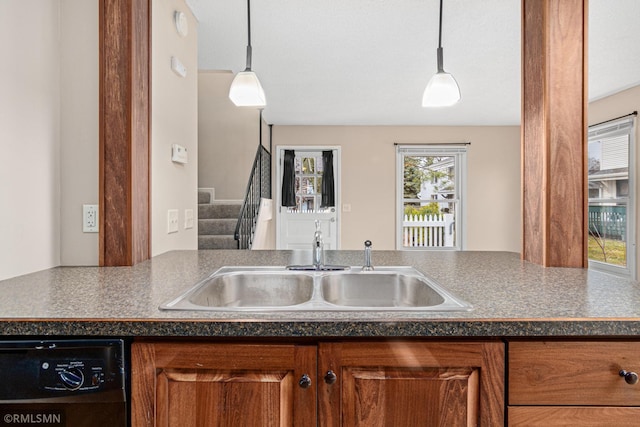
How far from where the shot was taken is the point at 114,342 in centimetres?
89

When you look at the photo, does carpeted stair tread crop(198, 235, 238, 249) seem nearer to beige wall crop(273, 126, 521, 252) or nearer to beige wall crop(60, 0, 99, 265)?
beige wall crop(273, 126, 521, 252)

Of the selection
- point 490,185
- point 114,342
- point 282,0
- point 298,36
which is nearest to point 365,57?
point 298,36

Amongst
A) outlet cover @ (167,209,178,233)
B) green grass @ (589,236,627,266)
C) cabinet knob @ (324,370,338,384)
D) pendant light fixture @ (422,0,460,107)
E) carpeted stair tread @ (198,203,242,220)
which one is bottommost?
green grass @ (589,236,627,266)

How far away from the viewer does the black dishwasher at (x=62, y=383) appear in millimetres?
892

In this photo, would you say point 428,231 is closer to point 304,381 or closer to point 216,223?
point 216,223

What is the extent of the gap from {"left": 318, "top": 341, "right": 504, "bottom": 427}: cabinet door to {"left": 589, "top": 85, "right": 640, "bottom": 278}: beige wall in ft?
15.8

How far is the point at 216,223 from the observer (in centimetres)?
482

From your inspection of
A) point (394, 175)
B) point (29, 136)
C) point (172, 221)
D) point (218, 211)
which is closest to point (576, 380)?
point (29, 136)

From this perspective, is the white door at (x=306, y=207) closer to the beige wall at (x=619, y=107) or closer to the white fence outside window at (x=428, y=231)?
the white fence outside window at (x=428, y=231)

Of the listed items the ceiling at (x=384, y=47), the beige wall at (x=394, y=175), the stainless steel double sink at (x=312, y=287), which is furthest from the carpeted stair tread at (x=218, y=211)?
the stainless steel double sink at (x=312, y=287)

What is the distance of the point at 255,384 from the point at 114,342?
0.34m

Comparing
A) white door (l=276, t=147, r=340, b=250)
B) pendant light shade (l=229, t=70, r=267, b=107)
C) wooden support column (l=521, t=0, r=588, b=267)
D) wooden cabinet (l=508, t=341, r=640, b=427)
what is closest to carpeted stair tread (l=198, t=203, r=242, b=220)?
white door (l=276, t=147, r=340, b=250)

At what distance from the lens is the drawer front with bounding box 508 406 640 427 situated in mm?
888

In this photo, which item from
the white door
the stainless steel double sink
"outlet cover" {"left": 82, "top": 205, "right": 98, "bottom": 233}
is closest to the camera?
the stainless steel double sink
